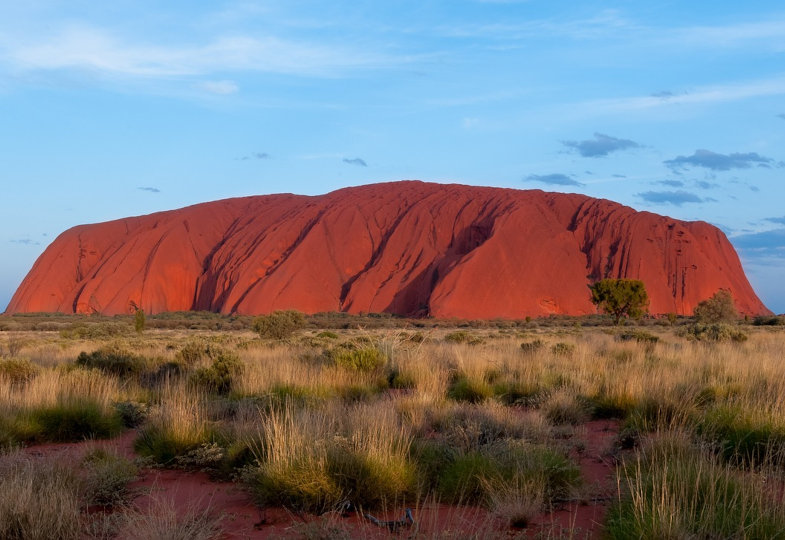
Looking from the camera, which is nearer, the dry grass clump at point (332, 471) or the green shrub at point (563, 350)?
the dry grass clump at point (332, 471)

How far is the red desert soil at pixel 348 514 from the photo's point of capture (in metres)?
4.07

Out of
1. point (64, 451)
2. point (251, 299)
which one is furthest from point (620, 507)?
point (251, 299)

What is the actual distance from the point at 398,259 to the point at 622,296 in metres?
31.0

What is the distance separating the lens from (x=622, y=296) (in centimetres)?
4244

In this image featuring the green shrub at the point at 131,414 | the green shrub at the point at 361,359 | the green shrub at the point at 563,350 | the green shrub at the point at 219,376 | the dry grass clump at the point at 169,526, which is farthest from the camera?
the green shrub at the point at 563,350

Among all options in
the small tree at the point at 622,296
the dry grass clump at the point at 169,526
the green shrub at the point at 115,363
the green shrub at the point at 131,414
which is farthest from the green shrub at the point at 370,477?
the small tree at the point at 622,296

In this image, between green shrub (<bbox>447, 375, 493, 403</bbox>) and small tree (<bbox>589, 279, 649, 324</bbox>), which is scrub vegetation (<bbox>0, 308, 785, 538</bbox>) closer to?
green shrub (<bbox>447, 375, 493, 403</bbox>)

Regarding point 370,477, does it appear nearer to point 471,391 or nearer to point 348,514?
point 348,514

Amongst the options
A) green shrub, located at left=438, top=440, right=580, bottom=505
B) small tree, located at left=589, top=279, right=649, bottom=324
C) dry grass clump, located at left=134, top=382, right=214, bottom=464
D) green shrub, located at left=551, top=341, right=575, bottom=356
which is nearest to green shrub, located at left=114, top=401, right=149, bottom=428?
dry grass clump, located at left=134, top=382, right=214, bottom=464

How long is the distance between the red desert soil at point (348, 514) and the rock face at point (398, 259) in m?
54.0

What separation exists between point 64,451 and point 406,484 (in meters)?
3.84

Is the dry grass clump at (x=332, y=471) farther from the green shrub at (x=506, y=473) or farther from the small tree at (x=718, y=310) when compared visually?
the small tree at (x=718, y=310)

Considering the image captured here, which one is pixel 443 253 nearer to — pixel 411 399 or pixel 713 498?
pixel 411 399

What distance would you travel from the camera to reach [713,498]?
3.71m
